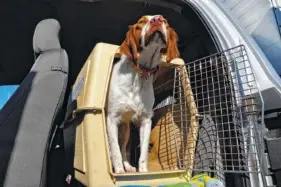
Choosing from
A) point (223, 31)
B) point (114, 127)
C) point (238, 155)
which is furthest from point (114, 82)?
point (238, 155)

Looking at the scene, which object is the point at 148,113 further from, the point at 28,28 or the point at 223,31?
the point at 28,28

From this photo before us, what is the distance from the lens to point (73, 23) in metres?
2.51

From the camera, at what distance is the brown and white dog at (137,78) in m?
1.61

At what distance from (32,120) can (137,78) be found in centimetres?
65

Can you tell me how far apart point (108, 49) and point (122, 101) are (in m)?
0.30

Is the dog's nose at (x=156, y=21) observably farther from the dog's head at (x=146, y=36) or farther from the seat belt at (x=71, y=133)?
the seat belt at (x=71, y=133)

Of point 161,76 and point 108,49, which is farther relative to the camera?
point 161,76

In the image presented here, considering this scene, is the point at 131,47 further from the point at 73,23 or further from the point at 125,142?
Result: the point at 73,23

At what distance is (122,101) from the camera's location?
1.73m

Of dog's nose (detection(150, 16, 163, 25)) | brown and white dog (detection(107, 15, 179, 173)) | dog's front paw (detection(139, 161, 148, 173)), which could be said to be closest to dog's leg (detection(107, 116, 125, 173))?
brown and white dog (detection(107, 15, 179, 173))

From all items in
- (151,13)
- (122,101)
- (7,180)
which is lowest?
(7,180)

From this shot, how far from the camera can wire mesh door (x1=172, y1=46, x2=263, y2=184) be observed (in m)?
1.37

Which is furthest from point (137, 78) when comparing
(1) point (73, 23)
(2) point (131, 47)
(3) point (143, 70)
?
(1) point (73, 23)

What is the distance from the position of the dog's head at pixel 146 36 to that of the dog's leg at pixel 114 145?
395 millimetres
